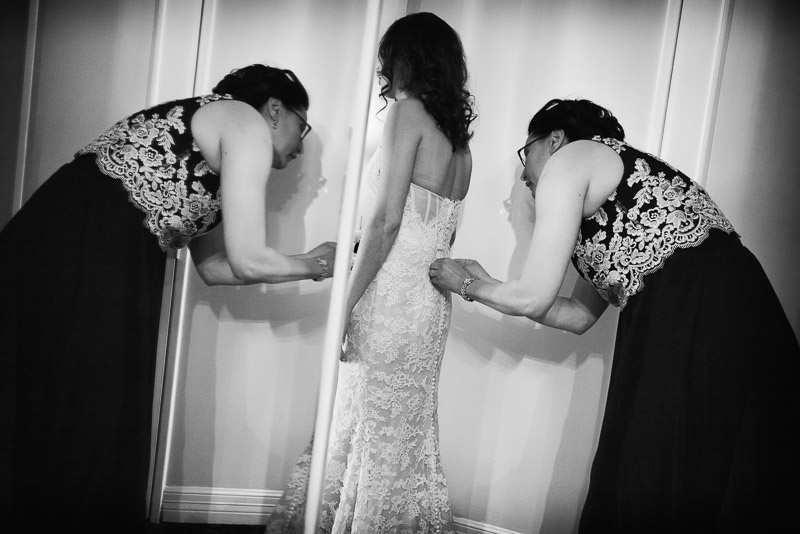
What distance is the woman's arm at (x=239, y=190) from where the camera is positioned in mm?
912

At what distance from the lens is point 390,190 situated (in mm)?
1265

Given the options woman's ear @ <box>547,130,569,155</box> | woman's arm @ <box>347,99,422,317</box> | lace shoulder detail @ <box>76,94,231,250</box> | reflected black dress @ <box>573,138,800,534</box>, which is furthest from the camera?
woman's ear @ <box>547,130,569,155</box>

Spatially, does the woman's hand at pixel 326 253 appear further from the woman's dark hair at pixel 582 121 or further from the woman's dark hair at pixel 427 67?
the woman's dark hair at pixel 582 121

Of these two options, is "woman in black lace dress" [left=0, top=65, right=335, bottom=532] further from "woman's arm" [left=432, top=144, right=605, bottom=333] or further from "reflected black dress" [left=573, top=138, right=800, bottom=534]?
"reflected black dress" [left=573, top=138, right=800, bottom=534]

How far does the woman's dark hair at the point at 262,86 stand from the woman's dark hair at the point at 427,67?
377 millimetres

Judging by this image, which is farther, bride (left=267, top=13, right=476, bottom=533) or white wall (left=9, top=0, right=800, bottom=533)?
bride (left=267, top=13, right=476, bottom=533)

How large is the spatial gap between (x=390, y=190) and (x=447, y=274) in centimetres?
21

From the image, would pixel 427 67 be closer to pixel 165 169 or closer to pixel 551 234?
pixel 551 234

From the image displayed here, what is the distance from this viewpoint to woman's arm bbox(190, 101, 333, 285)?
2.99 feet

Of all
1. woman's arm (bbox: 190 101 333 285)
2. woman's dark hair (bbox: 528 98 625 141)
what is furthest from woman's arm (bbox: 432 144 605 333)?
woman's arm (bbox: 190 101 333 285)

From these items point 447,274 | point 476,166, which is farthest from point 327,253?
point 476,166

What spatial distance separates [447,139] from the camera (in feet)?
4.41

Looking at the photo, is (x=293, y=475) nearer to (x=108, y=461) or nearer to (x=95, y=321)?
(x=108, y=461)

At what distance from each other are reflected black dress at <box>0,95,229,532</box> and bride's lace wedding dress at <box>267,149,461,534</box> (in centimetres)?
46
